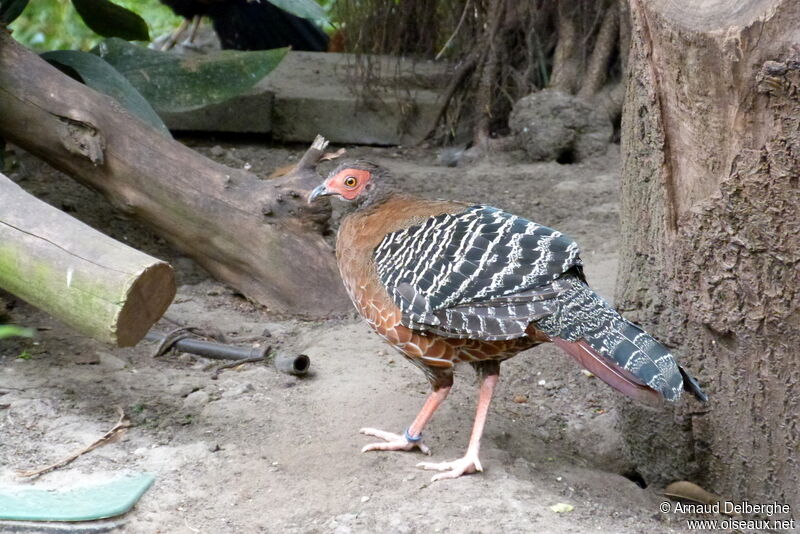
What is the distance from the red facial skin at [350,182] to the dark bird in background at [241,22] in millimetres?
4397

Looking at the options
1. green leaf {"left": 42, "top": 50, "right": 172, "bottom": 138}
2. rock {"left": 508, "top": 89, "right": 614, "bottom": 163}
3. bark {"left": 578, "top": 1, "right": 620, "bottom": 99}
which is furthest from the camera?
bark {"left": 578, "top": 1, "right": 620, "bottom": 99}

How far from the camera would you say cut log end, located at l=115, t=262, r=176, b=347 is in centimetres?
330

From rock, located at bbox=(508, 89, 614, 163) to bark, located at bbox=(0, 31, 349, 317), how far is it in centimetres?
244

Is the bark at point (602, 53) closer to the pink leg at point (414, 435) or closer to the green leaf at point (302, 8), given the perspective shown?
the green leaf at point (302, 8)

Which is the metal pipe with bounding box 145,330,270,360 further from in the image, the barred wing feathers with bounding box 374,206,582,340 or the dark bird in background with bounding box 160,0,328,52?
the dark bird in background with bounding box 160,0,328,52

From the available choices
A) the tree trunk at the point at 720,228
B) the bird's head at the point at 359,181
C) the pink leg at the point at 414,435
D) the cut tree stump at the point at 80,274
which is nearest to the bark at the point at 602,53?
the tree trunk at the point at 720,228

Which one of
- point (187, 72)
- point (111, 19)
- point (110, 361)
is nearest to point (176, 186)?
point (187, 72)

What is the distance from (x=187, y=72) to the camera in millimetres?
5602

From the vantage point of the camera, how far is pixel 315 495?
3.06 meters

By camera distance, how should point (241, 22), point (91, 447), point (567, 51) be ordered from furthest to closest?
point (241, 22) < point (567, 51) < point (91, 447)

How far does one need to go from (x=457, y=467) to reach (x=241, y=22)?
5.93 meters

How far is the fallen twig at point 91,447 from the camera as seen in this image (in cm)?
309

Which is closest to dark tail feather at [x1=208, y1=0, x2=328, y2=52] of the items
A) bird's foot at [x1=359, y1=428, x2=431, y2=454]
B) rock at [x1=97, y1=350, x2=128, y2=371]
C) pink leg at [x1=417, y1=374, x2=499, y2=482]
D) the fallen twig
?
rock at [x1=97, y1=350, x2=128, y2=371]

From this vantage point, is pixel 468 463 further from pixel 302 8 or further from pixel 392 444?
pixel 302 8
